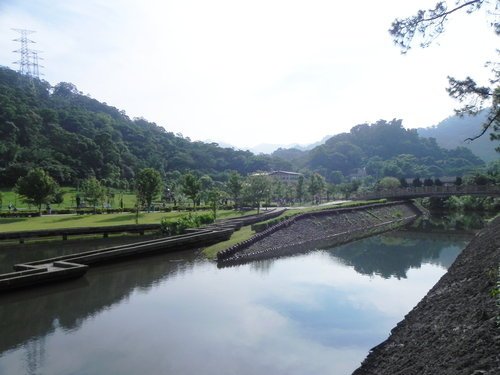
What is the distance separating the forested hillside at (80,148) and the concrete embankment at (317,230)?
4847 centimetres

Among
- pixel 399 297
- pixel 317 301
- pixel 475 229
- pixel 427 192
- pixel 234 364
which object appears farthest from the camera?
pixel 427 192

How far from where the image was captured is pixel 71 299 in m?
20.0

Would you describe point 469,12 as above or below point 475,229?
above

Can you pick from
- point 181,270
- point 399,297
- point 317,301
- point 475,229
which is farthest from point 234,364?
point 475,229

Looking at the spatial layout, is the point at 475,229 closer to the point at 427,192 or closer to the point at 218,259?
the point at 427,192

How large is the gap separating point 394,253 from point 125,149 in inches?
3283

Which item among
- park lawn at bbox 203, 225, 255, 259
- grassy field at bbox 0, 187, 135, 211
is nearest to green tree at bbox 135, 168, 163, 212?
grassy field at bbox 0, 187, 135, 211

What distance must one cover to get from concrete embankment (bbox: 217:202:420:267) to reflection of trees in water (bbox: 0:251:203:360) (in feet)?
17.1

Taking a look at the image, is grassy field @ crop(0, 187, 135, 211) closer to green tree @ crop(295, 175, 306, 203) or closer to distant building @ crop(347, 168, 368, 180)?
green tree @ crop(295, 175, 306, 203)

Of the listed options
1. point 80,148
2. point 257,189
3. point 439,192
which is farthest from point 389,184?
point 80,148

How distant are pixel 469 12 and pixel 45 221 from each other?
41493 millimetres

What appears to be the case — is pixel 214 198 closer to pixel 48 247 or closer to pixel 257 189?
pixel 257 189

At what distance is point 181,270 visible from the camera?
1037 inches

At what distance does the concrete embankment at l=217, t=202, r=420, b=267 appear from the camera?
3226 cm
